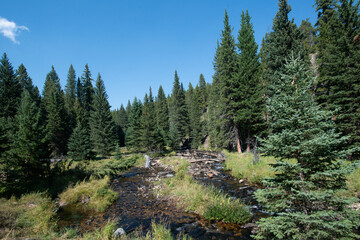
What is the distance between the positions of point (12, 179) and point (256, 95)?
25593 millimetres

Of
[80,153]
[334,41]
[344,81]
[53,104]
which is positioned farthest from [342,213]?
[53,104]

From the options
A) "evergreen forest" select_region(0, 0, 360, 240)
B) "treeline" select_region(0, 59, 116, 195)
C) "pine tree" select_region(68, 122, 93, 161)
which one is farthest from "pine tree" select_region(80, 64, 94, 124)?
"pine tree" select_region(68, 122, 93, 161)

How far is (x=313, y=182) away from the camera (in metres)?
4.98

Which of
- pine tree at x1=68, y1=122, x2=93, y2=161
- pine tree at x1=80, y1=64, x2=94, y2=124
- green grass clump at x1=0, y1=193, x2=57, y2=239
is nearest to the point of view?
green grass clump at x1=0, y1=193, x2=57, y2=239

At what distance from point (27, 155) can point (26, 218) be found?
253 inches

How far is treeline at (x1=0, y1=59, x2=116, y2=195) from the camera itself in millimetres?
Answer: 11672

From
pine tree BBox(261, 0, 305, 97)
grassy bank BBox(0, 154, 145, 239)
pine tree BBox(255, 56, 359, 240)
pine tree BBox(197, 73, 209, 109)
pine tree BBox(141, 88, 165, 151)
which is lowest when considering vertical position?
grassy bank BBox(0, 154, 145, 239)

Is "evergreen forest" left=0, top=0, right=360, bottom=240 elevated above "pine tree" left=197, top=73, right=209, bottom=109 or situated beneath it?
situated beneath

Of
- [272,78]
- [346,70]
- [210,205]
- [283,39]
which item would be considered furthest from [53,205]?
[283,39]

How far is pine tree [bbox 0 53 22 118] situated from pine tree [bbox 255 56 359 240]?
49.4 metres

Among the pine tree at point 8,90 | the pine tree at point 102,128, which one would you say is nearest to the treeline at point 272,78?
the pine tree at point 102,128

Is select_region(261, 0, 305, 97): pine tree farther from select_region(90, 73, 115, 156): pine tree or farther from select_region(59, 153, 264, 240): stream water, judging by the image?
select_region(90, 73, 115, 156): pine tree

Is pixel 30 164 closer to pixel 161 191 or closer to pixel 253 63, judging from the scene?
pixel 161 191

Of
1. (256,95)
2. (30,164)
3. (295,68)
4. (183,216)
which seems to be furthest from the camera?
(256,95)
